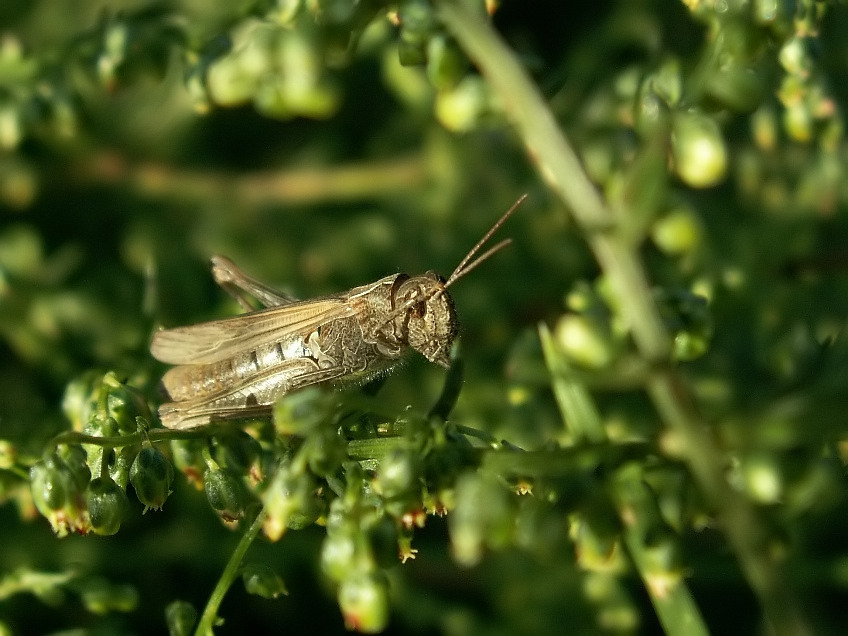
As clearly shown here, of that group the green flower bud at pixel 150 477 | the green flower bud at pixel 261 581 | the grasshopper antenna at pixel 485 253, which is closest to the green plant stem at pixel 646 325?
the grasshopper antenna at pixel 485 253

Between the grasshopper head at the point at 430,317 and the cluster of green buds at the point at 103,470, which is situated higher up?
the grasshopper head at the point at 430,317

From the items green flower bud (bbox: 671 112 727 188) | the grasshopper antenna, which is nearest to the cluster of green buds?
the grasshopper antenna

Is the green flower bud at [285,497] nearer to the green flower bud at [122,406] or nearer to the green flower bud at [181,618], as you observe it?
the green flower bud at [181,618]

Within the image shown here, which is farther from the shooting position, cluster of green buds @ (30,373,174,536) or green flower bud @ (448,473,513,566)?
cluster of green buds @ (30,373,174,536)

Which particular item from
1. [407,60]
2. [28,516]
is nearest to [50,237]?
[28,516]

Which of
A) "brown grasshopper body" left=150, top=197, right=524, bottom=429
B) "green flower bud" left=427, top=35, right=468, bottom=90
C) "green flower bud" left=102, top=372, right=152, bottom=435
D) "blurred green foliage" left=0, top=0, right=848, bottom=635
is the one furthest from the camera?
"brown grasshopper body" left=150, top=197, right=524, bottom=429

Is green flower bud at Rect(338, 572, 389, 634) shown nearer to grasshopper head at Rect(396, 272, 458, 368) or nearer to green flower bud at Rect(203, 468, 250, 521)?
green flower bud at Rect(203, 468, 250, 521)
